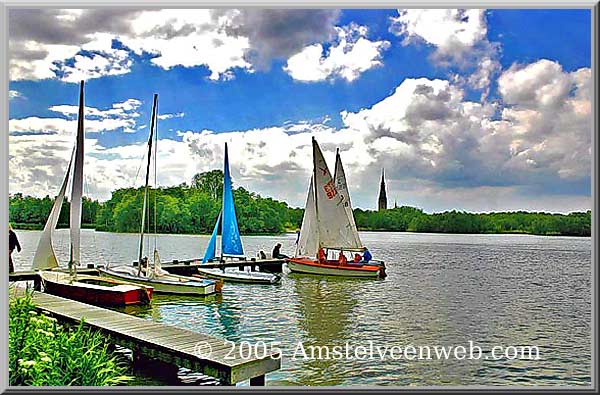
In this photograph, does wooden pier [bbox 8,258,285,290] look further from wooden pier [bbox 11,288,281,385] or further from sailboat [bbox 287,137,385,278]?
wooden pier [bbox 11,288,281,385]

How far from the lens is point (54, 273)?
443 inches

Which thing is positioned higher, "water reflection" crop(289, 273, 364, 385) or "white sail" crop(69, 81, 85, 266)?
"white sail" crop(69, 81, 85, 266)

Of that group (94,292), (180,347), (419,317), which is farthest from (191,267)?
(180,347)

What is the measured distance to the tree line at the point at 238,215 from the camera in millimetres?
8820

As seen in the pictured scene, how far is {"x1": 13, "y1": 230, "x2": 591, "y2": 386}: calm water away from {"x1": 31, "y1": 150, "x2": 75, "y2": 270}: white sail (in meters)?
0.53

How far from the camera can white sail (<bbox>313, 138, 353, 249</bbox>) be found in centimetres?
1717

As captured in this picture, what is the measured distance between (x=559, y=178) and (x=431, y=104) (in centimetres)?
214

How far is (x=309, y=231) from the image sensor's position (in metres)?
18.1

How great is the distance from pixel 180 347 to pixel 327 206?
39.6 feet

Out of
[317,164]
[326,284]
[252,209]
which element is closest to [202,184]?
[252,209]

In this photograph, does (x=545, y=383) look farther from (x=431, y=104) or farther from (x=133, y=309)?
(x=133, y=309)

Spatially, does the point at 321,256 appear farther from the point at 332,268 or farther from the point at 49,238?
the point at 49,238

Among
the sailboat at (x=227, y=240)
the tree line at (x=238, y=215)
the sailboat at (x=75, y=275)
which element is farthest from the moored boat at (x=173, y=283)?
the sailboat at (x=227, y=240)

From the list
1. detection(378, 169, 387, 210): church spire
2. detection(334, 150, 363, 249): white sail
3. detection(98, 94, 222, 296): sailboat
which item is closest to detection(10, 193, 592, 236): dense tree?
detection(378, 169, 387, 210): church spire
